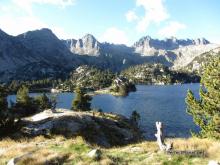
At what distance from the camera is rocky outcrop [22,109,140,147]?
5575cm

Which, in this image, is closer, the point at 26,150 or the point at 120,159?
the point at 120,159

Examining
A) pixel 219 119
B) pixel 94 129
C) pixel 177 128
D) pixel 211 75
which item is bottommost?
pixel 177 128

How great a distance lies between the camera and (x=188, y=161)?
2186 cm

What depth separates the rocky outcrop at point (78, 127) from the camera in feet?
183

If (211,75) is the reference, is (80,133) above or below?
below

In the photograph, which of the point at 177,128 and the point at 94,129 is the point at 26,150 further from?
the point at 177,128

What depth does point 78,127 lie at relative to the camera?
61.1 meters

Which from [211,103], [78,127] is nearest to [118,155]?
[211,103]

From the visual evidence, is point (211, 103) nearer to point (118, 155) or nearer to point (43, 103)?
point (118, 155)

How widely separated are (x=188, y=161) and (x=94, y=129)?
43924 millimetres

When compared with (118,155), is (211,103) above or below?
above

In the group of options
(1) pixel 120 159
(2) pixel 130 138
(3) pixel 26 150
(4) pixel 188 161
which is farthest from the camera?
(2) pixel 130 138

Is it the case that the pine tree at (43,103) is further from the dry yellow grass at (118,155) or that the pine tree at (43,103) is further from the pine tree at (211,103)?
the dry yellow grass at (118,155)

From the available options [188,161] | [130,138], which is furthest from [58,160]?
[130,138]
